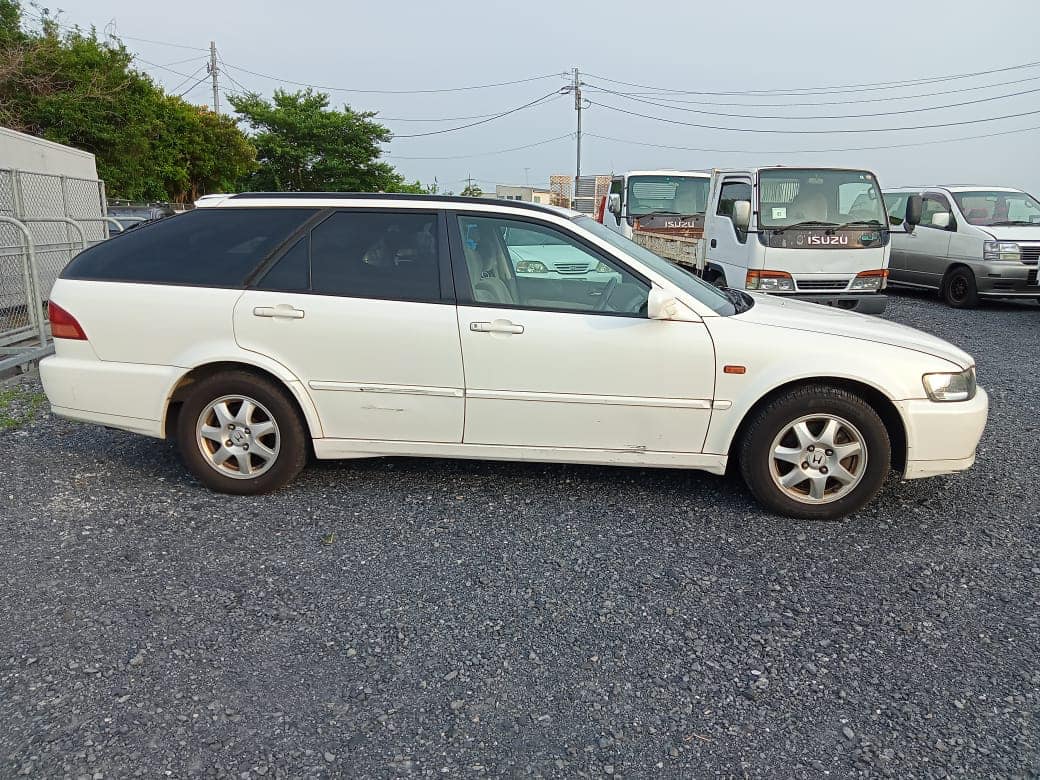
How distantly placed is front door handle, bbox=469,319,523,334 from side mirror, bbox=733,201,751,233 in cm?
595

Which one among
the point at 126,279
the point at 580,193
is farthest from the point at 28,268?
the point at 580,193

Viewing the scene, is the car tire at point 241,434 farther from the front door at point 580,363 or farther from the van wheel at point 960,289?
the van wheel at point 960,289

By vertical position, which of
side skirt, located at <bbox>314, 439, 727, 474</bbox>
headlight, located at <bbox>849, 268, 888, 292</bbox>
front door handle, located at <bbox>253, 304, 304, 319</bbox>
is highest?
front door handle, located at <bbox>253, 304, 304, 319</bbox>

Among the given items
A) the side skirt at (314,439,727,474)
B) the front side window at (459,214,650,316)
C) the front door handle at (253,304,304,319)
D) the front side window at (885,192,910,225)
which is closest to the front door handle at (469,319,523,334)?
the front side window at (459,214,650,316)

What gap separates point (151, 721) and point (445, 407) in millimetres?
2080

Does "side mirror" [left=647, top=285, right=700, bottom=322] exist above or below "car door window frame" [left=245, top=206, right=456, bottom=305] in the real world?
below

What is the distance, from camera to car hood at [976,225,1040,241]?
12008mm

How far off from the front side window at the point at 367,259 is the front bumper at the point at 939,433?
8.37 feet

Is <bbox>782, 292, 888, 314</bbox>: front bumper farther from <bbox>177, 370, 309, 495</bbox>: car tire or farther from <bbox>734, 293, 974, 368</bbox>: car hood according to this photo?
<bbox>177, 370, 309, 495</bbox>: car tire

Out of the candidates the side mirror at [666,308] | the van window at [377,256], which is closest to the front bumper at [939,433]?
the side mirror at [666,308]

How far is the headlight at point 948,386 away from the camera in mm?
4082

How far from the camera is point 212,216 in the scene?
450 cm

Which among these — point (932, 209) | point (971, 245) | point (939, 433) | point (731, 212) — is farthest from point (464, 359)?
point (932, 209)

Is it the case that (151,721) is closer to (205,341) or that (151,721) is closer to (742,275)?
(205,341)
